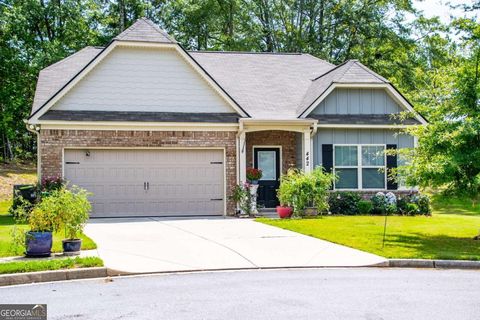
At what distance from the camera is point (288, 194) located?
58.0ft

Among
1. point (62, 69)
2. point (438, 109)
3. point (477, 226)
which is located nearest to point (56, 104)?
point (62, 69)

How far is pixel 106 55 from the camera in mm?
18797

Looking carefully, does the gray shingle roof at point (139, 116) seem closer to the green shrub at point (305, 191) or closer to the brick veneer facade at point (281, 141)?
the brick veneer facade at point (281, 141)

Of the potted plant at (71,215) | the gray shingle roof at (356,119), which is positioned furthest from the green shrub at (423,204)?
the potted plant at (71,215)

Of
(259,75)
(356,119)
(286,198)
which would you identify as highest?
(259,75)

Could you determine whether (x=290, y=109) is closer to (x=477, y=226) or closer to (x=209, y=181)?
(x=209, y=181)

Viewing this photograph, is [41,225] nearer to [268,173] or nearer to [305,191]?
[305,191]

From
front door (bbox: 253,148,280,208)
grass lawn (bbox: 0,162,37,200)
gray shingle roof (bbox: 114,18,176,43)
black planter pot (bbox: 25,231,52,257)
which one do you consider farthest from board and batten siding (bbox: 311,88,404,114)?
grass lawn (bbox: 0,162,37,200)

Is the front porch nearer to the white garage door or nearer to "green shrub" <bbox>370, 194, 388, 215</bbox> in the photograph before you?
the white garage door

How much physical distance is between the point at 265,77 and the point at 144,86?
5923mm

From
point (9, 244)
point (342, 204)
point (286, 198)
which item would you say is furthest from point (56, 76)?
point (342, 204)

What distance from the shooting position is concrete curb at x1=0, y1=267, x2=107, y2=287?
845cm
